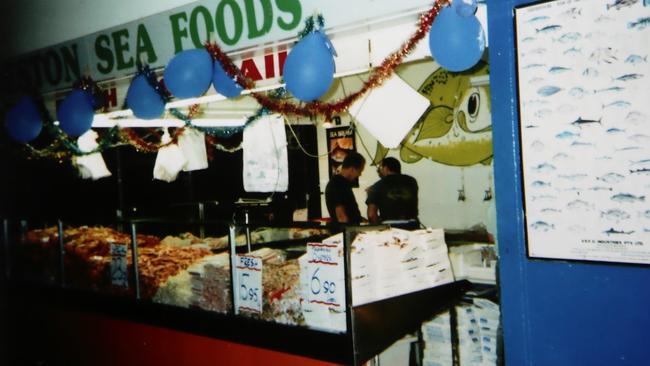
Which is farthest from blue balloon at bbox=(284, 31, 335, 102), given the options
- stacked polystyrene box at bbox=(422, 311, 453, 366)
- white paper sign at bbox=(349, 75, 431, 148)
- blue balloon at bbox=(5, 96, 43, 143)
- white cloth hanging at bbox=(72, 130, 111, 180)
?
white cloth hanging at bbox=(72, 130, 111, 180)

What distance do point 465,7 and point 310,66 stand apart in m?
0.97

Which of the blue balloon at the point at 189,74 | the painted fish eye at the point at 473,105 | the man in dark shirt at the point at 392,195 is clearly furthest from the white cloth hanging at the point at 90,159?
the painted fish eye at the point at 473,105

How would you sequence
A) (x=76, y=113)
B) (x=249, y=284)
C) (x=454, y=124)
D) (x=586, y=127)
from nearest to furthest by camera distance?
(x=586, y=127) < (x=249, y=284) < (x=76, y=113) < (x=454, y=124)

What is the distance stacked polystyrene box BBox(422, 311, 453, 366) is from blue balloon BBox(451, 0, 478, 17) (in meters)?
2.11

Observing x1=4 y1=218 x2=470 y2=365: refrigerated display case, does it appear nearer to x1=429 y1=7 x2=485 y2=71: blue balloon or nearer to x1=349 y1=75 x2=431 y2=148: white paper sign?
x1=349 y1=75 x2=431 y2=148: white paper sign

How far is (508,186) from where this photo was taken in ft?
7.93

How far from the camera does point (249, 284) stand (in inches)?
127

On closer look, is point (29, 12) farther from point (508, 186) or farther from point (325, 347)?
point (508, 186)

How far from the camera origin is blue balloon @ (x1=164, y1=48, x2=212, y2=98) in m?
3.43

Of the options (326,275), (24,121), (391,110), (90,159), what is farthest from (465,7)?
(90,159)

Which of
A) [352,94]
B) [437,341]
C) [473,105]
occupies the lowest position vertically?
[437,341]

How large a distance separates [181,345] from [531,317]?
2587 millimetres

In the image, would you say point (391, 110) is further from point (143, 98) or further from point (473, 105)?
point (473, 105)

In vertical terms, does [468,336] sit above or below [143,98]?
below
